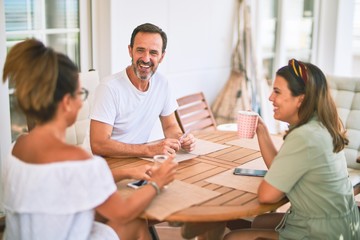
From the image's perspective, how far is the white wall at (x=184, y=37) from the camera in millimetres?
3814

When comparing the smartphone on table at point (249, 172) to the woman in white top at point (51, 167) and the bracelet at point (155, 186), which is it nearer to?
the bracelet at point (155, 186)

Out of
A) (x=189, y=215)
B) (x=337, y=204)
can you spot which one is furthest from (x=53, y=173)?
(x=337, y=204)

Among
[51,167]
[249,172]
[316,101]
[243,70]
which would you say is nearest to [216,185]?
[249,172]

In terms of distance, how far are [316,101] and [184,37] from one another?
8.51 ft

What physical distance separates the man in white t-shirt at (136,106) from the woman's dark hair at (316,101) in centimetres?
66

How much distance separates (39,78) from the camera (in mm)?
1666

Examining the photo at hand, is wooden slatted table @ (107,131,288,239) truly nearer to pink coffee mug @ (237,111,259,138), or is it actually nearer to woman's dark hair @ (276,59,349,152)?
pink coffee mug @ (237,111,259,138)

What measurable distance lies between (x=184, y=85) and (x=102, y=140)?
214 cm

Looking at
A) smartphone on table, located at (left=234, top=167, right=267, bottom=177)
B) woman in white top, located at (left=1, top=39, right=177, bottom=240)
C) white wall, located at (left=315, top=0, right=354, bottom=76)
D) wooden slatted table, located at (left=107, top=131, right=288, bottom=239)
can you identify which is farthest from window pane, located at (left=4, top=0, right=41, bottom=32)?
white wall, located at (left=315, top=0, right=354, bottom=76)

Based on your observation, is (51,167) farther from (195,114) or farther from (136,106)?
(195,114)

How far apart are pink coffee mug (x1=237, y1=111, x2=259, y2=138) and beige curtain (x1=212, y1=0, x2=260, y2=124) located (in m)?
2.55

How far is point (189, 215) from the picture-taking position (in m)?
1.83

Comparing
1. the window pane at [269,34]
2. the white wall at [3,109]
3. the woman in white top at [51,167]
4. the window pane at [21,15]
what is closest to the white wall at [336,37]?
the window pane at [269,34]

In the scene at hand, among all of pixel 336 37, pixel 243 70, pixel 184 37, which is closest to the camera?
pixel 184 37
